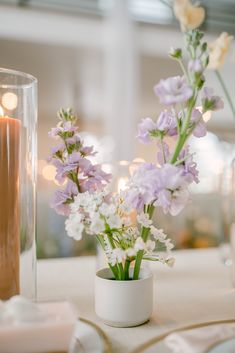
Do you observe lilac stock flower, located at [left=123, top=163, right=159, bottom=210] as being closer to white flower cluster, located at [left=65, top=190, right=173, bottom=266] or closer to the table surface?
white flower cluster, located at [left=65, top=190, right=173, bottom=266]

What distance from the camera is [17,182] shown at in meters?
0.47

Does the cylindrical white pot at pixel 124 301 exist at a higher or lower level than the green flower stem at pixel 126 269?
lower

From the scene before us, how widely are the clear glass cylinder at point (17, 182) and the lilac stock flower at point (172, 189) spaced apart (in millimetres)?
196

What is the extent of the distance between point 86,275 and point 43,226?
131 cm

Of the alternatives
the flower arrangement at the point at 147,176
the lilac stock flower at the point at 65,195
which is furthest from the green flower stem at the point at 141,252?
the lilac stock flower at the point at 65,195

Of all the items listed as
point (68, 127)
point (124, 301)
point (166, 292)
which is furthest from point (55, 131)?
point (166, 292)

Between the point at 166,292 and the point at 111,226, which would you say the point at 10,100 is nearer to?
the point at 111,226

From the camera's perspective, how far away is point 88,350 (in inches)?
14.7

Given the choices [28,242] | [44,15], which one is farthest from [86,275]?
[44,15]

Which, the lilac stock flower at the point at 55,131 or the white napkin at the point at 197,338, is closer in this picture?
the white napkin at the point at 197,338

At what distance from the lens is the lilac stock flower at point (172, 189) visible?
1.25 feet

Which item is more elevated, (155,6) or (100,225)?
(155,6)

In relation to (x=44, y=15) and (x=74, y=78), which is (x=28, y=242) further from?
(x=74, y=78)

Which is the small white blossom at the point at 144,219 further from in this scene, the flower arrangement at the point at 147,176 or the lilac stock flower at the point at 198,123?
the lilac stock flower at the point at 198,123
